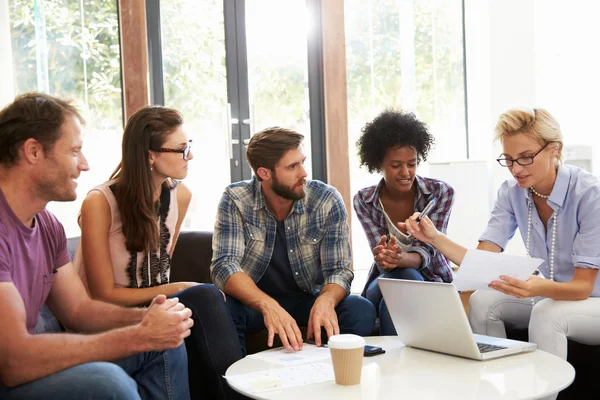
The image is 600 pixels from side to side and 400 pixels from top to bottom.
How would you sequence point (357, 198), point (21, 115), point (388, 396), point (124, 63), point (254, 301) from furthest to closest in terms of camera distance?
point (124, 63) → point (357, 198) → point (254, 301) → point (21, 115) → point (388, 396)

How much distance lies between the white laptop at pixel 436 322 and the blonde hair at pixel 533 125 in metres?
0.78

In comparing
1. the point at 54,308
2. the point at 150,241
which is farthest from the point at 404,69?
the point at 54,308

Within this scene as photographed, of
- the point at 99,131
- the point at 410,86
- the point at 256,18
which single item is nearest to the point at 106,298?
the point at 99,131

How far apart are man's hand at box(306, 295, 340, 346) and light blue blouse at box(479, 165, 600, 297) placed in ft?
2.55

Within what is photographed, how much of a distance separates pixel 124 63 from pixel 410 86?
2.28m

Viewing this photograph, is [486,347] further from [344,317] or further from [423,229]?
[423,229]

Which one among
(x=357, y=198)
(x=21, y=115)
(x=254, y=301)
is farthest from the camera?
(x=357, y=198)

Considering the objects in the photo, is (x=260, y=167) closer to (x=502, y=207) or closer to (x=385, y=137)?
(x=385, y=137)

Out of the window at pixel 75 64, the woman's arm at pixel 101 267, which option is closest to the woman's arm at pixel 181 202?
Result: the woman's arm at pixel 101 267

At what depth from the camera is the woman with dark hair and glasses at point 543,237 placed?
2311mm

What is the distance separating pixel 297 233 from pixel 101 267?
2.51ft

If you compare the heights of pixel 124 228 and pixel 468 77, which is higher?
pixel 468 77

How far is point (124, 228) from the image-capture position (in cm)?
251

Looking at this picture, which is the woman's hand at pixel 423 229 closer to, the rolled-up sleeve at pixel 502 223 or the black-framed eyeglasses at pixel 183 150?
the rolled-up sleeve at pixel 502 223
